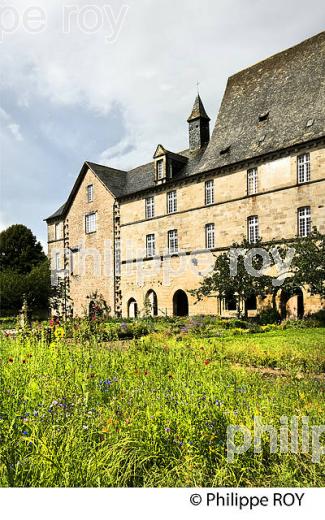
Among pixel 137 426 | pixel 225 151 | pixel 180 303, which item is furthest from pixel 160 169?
pixel 137 426

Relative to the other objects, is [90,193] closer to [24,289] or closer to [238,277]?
[24,289]

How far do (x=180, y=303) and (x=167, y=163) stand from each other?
815 cm

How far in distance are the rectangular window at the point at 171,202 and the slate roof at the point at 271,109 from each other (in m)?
1.10

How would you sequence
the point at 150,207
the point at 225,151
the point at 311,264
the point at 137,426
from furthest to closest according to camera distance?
the point at 150,207
the point at 225,151
the point at 311,264
the point at 137,426

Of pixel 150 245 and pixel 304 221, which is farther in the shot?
pixel 150 245

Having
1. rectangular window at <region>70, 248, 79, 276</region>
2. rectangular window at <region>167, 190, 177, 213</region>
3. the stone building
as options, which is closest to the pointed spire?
the stone building

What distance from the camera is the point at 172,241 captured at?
24.3m

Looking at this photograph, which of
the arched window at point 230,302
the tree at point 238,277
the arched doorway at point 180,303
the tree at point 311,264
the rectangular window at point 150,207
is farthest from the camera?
the rectangular window at point 150,207

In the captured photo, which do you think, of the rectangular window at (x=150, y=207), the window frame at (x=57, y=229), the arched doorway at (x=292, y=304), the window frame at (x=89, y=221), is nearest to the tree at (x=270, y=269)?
the arched doorway at (x=292, y=304)

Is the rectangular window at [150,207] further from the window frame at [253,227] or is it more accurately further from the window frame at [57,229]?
the window frame at [57,229]

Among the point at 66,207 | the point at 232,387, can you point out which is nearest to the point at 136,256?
the point at 66,207

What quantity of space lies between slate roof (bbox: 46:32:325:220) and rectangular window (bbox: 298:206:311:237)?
3.02 metres

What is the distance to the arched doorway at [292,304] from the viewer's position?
18.3 meters

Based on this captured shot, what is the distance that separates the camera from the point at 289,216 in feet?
63.1
